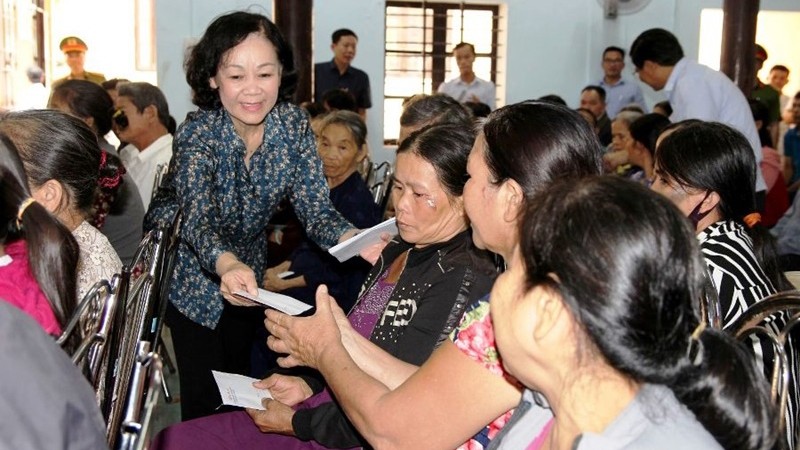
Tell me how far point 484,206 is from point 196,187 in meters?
1.15

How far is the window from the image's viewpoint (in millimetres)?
10000

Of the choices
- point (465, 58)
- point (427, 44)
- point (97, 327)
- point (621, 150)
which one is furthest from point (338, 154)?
point (427, 44)

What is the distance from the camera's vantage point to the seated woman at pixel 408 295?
1.96 m

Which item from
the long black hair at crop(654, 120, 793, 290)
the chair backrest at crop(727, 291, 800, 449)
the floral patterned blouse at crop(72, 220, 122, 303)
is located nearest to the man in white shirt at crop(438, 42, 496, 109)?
the long black hair at crop(654, 120, 793, 290)

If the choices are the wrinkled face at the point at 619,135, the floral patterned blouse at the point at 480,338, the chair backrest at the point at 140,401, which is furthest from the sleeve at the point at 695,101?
the chair backrest at the point at 140,401

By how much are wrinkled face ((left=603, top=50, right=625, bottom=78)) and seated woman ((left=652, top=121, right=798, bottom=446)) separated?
22.5ft

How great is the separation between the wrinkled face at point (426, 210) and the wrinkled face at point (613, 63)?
737 cm

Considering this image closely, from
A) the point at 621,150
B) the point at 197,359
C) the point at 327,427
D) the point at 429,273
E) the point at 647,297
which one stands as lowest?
the point at 197,359

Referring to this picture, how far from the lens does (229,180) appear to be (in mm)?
2701

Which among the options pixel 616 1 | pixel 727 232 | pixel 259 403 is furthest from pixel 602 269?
pixel 616 1

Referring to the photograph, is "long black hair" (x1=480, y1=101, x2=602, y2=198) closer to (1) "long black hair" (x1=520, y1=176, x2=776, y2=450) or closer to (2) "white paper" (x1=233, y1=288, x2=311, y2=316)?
(1) "long black hair" (x1=520, y1=176, x2=776, y2=450)

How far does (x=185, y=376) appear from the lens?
2801 mm

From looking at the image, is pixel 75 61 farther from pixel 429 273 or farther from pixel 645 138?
pixel 429 273

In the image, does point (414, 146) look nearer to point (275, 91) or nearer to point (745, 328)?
point (275, 91)
